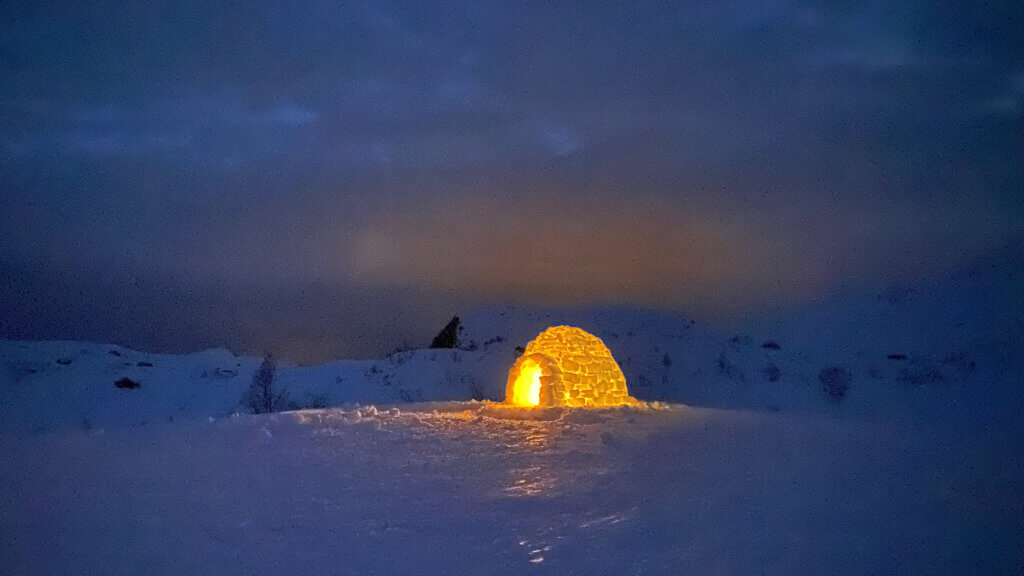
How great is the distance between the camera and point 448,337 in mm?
24219

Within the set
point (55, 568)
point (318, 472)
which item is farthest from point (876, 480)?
point (55, 568)

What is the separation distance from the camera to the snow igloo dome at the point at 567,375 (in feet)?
34.1

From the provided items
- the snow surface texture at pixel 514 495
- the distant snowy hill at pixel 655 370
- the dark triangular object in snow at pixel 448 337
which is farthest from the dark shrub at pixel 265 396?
the dark triangular object in snow at pixel 448 337

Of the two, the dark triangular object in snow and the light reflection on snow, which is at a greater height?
the dark triangular object in snow

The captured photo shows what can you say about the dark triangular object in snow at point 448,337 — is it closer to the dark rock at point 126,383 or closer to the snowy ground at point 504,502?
the dark rock at point 126,383

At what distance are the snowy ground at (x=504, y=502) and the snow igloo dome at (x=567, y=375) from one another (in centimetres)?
248

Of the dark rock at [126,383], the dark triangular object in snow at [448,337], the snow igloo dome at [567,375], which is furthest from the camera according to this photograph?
the dark triangular object in snow at [448,337]

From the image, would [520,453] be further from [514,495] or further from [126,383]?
[126,383]

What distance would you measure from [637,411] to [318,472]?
5.19 meters

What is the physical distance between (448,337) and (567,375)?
14194mm

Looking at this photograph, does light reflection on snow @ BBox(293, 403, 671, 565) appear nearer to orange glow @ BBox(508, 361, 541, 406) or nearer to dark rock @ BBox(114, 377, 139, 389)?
orange glow @ BBox(508, 361, 541, 406)

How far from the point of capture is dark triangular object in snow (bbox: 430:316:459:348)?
23875 millimetres

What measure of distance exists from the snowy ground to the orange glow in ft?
11.9

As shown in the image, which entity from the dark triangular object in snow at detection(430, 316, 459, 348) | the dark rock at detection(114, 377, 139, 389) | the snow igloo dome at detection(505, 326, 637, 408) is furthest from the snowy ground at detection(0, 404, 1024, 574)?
the dark triangular object in snow at detection(430, 316, 459, 348)
